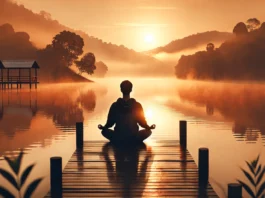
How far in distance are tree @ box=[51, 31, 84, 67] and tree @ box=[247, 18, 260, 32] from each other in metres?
70.1

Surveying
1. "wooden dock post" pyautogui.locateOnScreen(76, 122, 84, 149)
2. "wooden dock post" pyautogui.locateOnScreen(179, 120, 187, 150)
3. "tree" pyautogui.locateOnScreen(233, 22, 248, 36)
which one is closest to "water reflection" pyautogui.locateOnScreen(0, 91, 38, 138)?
"wooden dock post" pyautogui.locateOnScreen(76, 122, 84, 149)

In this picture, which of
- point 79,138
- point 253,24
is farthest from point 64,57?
point 79,138

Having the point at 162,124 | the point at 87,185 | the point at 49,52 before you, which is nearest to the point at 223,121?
the point at 162,124

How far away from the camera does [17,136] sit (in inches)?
884

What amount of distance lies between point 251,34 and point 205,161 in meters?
148

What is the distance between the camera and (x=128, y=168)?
11.2 meters

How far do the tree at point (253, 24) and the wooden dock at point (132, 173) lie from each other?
147336mm

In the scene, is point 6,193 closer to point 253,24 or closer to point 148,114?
point 148,114

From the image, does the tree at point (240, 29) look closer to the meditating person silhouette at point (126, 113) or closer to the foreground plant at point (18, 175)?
the meditating person silhouette at point (126, 113)

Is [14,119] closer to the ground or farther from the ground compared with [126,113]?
closer to the ground

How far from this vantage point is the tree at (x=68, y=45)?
10750 centimetres

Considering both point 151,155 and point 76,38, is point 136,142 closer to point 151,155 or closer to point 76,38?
point 151,155

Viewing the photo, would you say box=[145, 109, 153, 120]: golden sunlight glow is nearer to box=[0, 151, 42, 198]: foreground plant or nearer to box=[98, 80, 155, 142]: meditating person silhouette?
box=[98, 80, 155, 142]: meditating person silhouette

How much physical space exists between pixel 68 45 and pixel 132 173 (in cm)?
10051
